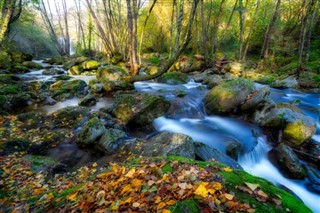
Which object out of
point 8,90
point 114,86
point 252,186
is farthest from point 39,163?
point 8,90

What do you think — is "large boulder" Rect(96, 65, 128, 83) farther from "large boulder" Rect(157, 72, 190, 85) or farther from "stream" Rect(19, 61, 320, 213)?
"large boulder" Rect(157, 72, 190, 85)

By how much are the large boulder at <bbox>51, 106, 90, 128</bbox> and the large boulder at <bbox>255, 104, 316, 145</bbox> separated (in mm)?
7096

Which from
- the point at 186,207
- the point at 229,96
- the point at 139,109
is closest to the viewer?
the point at 186,207

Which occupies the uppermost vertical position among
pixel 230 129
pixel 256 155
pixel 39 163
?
pixel 39 163

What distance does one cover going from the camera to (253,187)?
202 centimetres

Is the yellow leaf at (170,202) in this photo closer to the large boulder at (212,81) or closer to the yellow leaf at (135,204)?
the yellow leaf at (135,204)

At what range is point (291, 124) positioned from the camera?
6.50 meters

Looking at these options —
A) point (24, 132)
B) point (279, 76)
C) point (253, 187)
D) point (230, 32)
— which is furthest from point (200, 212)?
point (230, 32)

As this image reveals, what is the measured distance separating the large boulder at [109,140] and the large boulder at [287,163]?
16.0ft

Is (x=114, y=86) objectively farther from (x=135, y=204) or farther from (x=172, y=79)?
(x=135, y=204)

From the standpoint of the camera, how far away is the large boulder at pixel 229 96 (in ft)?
26.6

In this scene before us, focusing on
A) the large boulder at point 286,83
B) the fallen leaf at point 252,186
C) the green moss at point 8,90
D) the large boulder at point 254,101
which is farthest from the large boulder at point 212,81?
the green moss at point 8,90

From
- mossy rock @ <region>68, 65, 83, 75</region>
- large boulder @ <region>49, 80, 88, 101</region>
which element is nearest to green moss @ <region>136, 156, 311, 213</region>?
large boulder @ <region>49, 80, 88, 101</region>

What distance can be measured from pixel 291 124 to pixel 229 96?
97.4 inches
